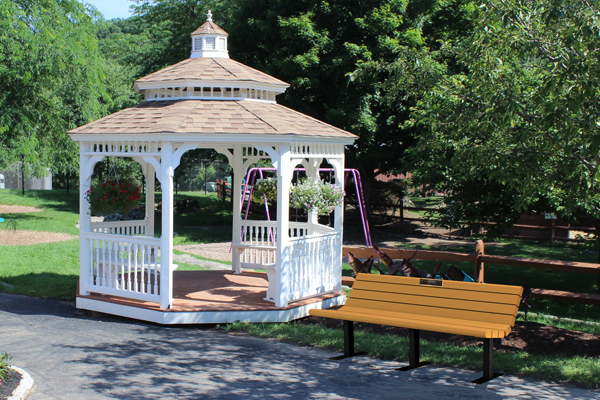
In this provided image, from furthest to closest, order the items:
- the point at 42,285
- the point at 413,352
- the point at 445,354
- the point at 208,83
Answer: the point at 42,285, the point at 208,83, the point at 445,354, the point at 413,352

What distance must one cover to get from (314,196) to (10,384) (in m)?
4.76

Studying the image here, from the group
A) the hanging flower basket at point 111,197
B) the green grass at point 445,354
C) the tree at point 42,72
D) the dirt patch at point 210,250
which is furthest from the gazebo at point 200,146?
the tree at point 42,72

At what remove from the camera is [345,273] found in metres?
14.6

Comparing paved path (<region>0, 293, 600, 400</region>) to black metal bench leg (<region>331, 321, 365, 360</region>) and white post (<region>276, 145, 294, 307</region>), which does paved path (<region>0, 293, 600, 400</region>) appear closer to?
black metal bench leg (<region>331, 321, 365, 360</region>)

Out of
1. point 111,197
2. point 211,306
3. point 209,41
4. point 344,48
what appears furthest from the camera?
point 344,48

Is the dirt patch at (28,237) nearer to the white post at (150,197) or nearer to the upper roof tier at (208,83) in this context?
the white post at (150,197)

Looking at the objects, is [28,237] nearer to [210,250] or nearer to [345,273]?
[210,250]

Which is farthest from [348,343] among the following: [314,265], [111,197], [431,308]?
[111,197]

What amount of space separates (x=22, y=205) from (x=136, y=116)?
70.7ft

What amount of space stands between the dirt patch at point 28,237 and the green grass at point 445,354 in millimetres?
11404

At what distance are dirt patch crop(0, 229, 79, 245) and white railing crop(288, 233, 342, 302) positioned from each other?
11027 millimetres

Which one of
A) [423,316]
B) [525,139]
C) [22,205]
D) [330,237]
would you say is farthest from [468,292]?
[22,205]

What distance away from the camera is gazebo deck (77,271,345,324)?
26.5ft

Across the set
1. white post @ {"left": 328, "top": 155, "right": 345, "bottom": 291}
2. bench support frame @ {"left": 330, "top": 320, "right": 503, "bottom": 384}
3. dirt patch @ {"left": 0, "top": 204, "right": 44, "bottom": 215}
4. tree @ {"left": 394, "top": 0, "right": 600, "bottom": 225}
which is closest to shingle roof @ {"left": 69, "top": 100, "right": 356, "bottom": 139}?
white post @ {"left": 328, "top": 155, "right": 345, "bottom": 291}
